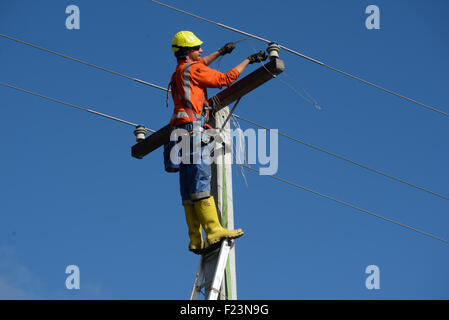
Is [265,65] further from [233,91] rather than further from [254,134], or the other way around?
[254,134]

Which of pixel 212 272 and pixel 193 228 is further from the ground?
pixel 193 228

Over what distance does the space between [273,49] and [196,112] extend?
1.04 metres

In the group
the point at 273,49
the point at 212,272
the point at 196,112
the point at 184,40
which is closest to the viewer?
the point at 212,272

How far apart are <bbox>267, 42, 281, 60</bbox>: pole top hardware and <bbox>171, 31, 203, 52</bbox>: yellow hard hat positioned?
2.99 ft

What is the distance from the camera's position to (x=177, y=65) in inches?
429

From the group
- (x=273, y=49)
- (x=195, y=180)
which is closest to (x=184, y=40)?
(x=273, y=49)

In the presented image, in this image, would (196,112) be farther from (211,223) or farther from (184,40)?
(211,223)

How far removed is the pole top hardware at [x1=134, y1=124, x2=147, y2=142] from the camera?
11766 millimetres

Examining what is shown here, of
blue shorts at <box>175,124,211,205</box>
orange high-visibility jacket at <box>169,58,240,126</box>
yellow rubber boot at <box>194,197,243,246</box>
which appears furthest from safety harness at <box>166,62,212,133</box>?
yellow rubber boot at <box>194,197,243,246</box>

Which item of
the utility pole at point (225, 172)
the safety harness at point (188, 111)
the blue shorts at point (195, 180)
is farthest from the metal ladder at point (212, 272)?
the safety harness at point (188, 111)

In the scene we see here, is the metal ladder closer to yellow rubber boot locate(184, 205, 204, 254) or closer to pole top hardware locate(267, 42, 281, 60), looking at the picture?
yellow rubber boot locate(184, 205, 204, 254)

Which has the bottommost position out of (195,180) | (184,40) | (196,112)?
(195,180)

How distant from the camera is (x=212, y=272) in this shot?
33.3ft
